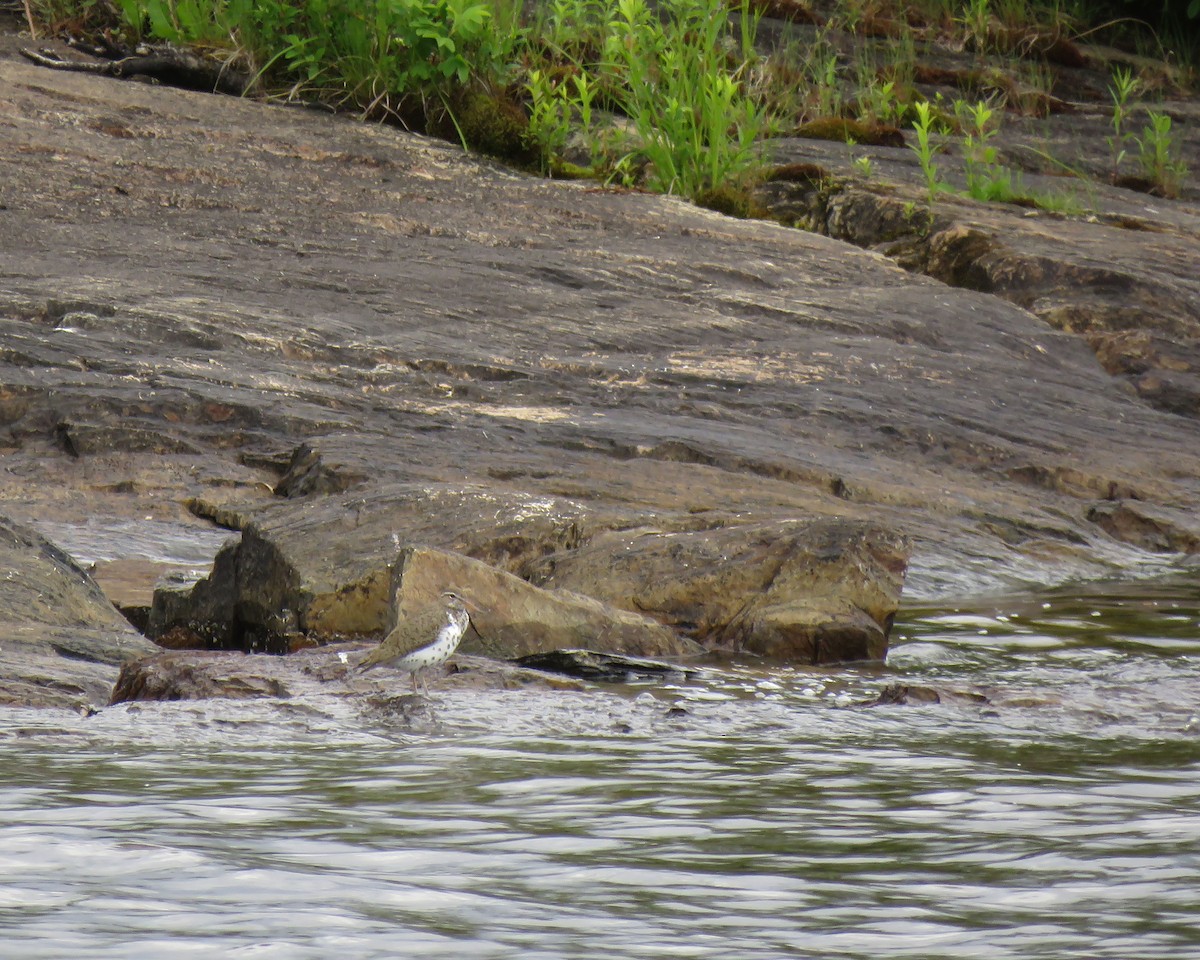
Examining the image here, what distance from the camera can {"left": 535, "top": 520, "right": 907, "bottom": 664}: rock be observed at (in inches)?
202

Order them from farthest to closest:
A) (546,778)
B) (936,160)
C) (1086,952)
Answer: (936,160) < (546,778) < (1086,952)

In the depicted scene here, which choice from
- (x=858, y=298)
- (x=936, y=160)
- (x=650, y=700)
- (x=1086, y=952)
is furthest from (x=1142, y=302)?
(x=1086, y=952)

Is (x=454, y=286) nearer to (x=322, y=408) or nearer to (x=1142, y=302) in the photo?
(x=322, y=408)

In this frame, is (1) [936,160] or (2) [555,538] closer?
(2) [555,538]

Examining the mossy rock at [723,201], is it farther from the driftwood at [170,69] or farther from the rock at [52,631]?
the rock at [52,631]

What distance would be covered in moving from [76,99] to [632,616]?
23.6ft

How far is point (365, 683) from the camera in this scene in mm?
4289

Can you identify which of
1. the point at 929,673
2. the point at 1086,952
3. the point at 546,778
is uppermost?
the point at 1086,952

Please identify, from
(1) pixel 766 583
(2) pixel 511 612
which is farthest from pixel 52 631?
(1) pixel 766 583

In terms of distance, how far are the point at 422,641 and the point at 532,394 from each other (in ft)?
11.4

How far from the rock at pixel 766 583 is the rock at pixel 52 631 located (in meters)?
1.42

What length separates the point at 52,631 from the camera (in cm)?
463

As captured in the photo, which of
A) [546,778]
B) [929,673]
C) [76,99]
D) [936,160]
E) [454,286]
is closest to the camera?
[546,778]

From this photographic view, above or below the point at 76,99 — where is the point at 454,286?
below
